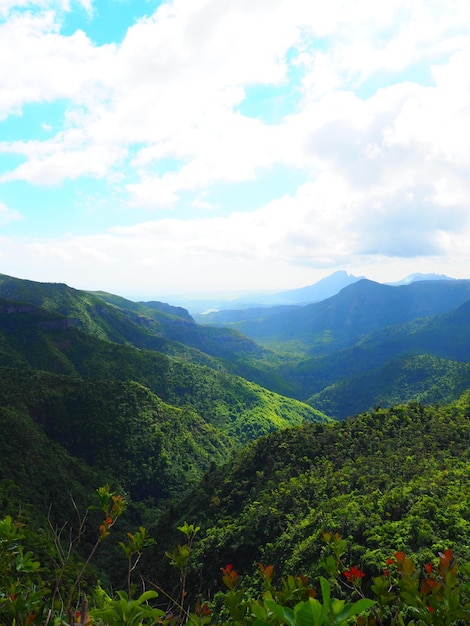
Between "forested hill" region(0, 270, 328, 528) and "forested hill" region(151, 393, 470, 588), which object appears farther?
"forested hill" region(0, 270, 328, 528)

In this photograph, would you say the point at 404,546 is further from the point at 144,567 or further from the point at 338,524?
→ the point at 144,567

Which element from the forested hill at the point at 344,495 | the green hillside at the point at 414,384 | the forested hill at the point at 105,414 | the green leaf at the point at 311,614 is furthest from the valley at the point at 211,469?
the green hillside at the point at 414,384

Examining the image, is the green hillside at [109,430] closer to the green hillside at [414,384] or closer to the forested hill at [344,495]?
the forested hill at [344,495]

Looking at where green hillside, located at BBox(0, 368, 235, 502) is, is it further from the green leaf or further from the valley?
the green leaf

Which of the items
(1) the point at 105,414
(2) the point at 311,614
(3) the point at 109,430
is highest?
(2) the point at 311,614

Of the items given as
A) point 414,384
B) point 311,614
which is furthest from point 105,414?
point 414,384

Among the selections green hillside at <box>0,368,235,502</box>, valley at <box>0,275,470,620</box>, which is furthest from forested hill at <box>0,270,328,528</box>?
valley at <box>0,275,470,620</box>

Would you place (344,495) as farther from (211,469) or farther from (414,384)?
(414,384)

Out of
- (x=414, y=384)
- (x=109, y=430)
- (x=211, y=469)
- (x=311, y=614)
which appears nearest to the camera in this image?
(x=311, y=614)

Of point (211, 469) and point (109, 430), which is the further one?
point (109, 430)
